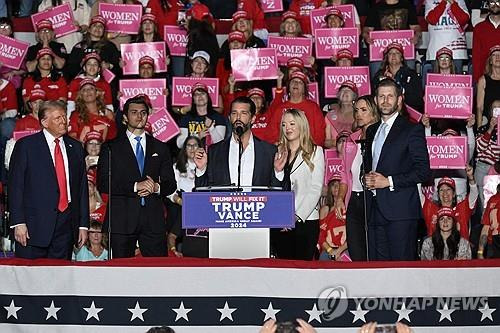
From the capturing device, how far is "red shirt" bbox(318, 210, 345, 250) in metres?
12.2

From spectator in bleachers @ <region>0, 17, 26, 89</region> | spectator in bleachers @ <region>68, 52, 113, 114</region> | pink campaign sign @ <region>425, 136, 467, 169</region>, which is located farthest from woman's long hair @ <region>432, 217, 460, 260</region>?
spectator in bleachers @ <region>0, 17, 26, 89</region>

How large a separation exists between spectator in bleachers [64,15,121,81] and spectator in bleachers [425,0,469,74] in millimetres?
3600

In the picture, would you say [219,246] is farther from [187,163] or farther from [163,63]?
[163,63]

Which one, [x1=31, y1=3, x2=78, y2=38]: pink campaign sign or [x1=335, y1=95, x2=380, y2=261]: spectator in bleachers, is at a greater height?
[x1=31, y1=3, x2=78, y2=38]: pink campaign sign

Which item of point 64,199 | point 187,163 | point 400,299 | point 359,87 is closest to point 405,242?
point 400,299

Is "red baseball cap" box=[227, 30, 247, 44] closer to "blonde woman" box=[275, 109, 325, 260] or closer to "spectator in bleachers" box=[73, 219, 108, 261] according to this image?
"spectator in bleachers" box=[73, 219, 108, 261]

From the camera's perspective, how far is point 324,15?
49.6ft

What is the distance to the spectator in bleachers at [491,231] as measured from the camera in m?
12.0

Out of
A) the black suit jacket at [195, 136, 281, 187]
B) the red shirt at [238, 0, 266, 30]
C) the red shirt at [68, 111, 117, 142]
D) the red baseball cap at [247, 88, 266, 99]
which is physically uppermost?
the red shirt at [238, 0, 266, 30]

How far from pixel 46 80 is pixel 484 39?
4.96 metres

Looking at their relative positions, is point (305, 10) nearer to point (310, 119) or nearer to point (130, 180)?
point (310, 119)

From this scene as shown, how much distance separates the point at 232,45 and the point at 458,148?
9.88 feet

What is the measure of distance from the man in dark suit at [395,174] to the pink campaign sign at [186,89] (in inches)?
178

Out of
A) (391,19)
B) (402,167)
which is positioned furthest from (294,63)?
(402,167)
